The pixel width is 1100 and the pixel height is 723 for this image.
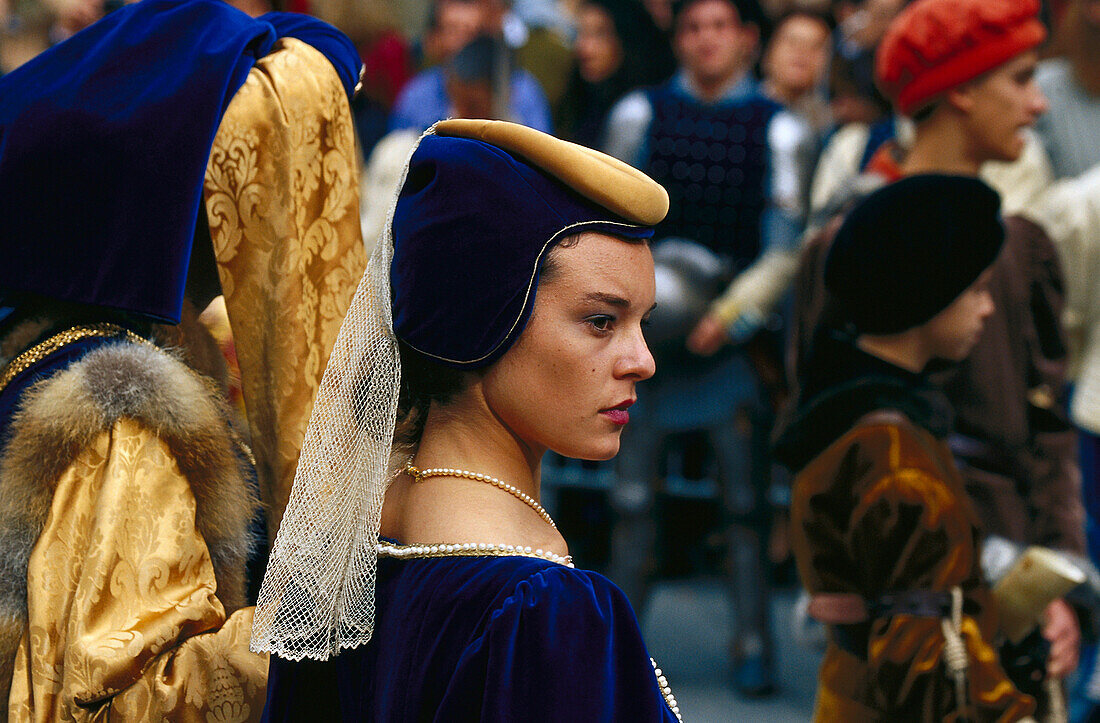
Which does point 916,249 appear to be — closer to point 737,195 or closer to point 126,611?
point 126,611

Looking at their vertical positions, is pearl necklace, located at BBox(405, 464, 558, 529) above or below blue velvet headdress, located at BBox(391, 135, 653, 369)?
below

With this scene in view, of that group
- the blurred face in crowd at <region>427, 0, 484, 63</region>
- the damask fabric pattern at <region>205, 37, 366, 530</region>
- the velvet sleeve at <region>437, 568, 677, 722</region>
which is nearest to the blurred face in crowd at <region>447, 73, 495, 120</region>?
the blurred face in crowd at <region>427, 0, 484, 63</region>

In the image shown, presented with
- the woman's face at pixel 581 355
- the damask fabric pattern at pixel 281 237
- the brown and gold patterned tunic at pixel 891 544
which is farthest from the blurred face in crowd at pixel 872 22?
the woman's face at pixel 581 355

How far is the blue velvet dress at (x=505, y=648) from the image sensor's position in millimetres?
1161

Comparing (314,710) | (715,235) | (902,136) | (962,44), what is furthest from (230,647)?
(902,136)

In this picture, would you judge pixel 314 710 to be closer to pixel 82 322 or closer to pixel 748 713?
pixel 82 322

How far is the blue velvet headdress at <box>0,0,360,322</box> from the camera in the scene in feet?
5.04

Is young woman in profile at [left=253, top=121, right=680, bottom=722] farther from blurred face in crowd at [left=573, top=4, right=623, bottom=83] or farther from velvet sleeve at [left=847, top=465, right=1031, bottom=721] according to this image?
blurred face in crowd at [left=573, top=4, right=623, bottom=83]

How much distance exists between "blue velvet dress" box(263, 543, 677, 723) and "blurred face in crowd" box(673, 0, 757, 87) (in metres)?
3.46

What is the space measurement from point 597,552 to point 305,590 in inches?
163

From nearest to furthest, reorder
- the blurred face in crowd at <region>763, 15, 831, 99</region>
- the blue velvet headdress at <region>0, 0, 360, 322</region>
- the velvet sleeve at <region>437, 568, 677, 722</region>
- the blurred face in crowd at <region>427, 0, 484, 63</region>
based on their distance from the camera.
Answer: the velvet sleeve at <region>437, 568, 677, 722</region>
the blue velvet headdress at <region>0, 0, 360, 322</region>
the blurred face in crowd at <region>427, 0, 484, 63</region>
the blurred face in crowd at <region>763, 15, 831, 99</region>

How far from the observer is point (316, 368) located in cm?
172

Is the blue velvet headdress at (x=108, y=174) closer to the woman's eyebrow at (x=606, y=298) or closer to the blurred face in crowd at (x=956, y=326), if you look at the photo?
the woman's eyebrow at (x=606, y=298)

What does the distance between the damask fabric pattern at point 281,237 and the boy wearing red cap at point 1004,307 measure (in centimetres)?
130
